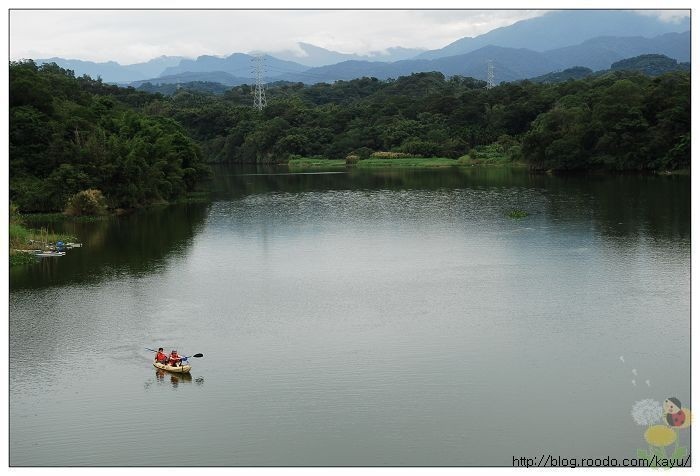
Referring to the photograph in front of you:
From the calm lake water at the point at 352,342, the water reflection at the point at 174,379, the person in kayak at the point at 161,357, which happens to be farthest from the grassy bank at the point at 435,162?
the water reflection at the point at 174,379

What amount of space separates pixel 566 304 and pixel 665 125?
3566cm

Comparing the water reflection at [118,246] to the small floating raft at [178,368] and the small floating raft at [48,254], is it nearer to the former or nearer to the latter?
the small floating raft at [48,254]

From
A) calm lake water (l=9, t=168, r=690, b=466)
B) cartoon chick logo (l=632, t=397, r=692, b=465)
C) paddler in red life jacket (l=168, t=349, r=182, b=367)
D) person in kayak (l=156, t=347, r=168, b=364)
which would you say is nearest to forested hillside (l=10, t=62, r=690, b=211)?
calm lake water (l=9, t=168, r=690, b=466)

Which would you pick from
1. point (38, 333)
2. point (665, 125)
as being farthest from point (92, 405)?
point (665, 125)

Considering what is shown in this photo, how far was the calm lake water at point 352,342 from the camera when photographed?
12648mm

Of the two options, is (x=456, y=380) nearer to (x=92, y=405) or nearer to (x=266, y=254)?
(x=92, y=405)

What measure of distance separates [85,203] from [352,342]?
20502mm

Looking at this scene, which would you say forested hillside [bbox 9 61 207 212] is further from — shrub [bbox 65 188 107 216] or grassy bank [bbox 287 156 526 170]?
grassy bank [bbox 287 156 526 170]

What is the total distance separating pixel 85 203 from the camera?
112 feet

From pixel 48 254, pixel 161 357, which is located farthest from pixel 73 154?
pixel 161 357

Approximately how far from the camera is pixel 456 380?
48.4ft

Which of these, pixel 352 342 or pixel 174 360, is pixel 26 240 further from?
pixel 352 342

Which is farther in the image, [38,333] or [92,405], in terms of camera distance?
[38,333]

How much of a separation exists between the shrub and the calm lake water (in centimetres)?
266
